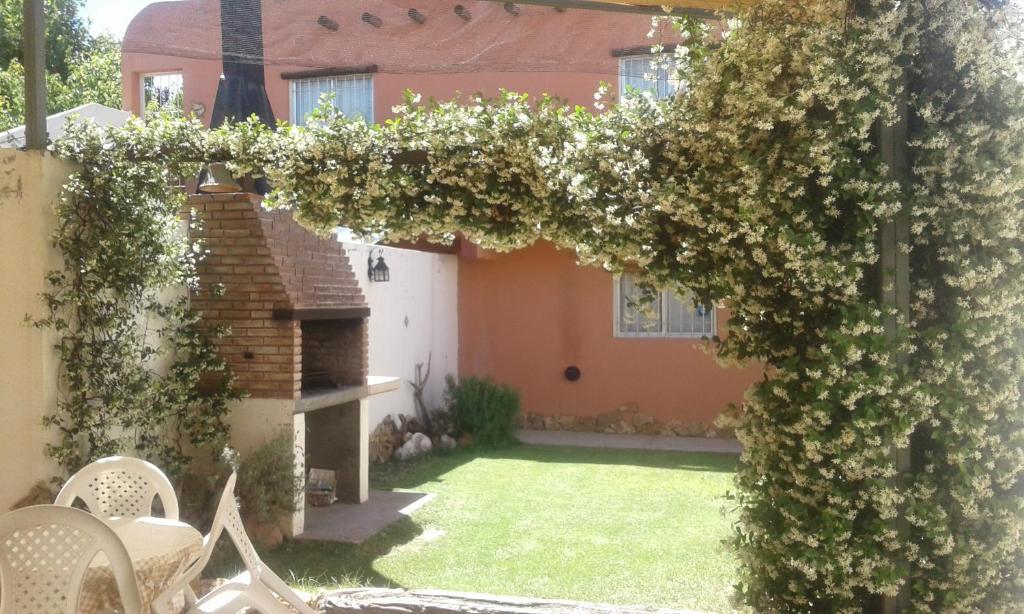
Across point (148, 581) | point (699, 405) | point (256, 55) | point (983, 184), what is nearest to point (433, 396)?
point (699, 405)

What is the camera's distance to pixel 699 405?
37.4 feet

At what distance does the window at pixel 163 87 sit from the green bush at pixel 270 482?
169 inches

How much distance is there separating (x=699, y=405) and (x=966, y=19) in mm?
8715

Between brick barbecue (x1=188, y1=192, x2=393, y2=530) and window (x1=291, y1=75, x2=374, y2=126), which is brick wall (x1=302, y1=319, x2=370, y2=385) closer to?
brick barbecue (x1=188, y1=192, x2=393, y2=530)

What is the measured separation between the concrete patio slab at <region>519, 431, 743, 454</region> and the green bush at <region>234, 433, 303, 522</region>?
480 cm

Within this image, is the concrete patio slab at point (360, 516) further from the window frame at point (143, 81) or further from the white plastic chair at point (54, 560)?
the window frame at point (143, 81)

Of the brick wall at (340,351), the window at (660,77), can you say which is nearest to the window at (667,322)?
the brick wall at (340,351)

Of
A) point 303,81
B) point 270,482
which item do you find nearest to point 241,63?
point 303,81

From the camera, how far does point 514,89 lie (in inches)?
275

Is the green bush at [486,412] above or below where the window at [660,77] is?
below

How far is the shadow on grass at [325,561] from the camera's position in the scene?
538 cm

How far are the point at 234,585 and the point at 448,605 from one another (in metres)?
1.07

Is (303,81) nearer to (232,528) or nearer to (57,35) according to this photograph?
(232,528)

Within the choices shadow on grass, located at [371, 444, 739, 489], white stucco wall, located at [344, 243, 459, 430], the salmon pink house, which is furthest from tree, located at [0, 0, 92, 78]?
shadow on grass, located at [371, 444, 739, 489]
